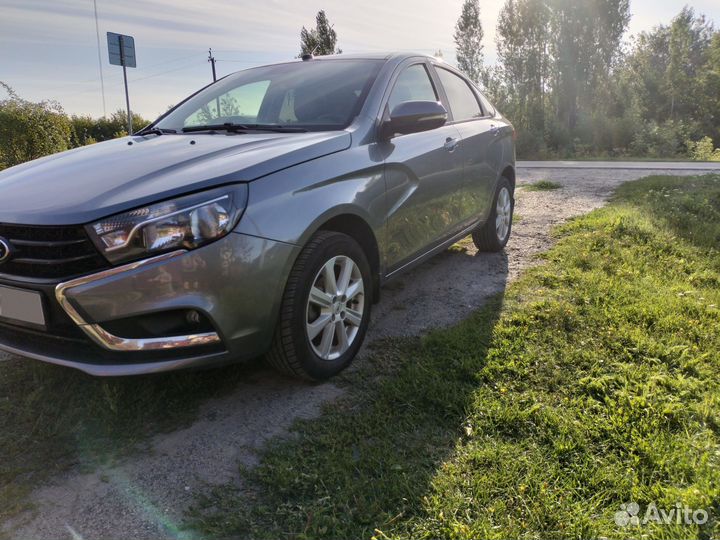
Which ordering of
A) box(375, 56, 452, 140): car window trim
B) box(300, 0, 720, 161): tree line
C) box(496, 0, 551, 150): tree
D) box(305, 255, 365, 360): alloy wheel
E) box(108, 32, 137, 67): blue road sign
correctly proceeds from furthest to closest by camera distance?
1. box(496, 0, 551, 150): tree
2. box(300, 0, 720, 161): tree line
3. box(108, 32, 137, 67): blue road sign
4. box(375, 56, 452, 140): car window trim
5. box(305, 255, 365, 360): alloy wheel

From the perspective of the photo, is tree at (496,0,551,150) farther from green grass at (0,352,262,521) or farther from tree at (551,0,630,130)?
green grass at (0,352,262,521)

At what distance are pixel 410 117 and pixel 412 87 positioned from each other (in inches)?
25.9

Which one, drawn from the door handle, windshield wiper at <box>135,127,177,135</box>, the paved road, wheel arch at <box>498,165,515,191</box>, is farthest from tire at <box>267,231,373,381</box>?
the paved road

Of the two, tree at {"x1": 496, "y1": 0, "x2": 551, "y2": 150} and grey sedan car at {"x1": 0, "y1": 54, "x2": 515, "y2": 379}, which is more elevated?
tree at {"x1": 496, "y1": 0, "x2": 551, "y2": 150}

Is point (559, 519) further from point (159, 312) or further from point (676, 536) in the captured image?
point (159, 312)

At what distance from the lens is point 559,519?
5.90ft

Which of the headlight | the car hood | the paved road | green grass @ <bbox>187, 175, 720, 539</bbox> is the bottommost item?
green grass @ <bbox>187, 175, 720, 539</bbox>

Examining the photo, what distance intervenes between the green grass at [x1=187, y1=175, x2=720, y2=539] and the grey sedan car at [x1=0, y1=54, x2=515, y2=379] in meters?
0.50

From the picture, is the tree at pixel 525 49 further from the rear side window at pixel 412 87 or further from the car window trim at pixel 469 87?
the rear side window at pixel 412 87

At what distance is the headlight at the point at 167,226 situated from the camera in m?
2.07

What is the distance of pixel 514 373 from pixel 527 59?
28.6m

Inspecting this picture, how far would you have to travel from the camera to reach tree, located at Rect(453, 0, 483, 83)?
29.7 meters

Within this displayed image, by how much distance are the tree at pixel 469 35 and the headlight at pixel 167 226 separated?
29.9 metres

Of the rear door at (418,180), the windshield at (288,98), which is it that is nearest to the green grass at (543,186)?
the rear door at (418,180)
